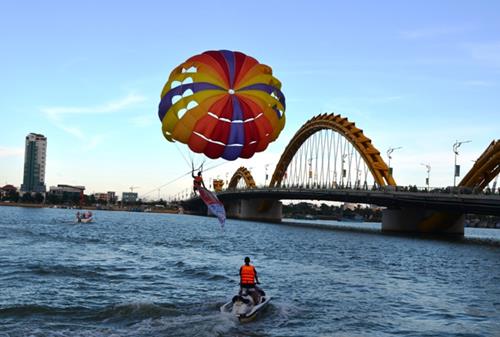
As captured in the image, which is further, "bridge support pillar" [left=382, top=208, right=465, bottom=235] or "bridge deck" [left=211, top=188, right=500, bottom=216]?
"bridge support pillar" [left=382, top=208, right=465, bottom=235]

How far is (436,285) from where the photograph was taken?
3684cm

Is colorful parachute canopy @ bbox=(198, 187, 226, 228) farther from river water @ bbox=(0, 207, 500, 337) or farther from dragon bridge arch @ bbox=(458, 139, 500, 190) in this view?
dragon bridge arch @ bbox=(458, 139, 500, 190)

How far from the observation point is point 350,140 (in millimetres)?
126000

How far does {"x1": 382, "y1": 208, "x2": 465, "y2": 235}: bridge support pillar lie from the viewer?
325ft

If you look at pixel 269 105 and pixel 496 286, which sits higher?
pixel 269 105

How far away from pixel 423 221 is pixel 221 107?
256 feet

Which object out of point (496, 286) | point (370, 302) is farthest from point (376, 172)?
point (370, 302)

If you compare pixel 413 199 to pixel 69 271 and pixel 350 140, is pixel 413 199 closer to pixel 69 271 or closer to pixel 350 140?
pixel 350 140

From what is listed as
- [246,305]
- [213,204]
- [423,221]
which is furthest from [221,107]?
[423,221]

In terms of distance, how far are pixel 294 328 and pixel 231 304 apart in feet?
9.77

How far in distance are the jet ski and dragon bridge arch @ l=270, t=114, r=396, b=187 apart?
90682 mm

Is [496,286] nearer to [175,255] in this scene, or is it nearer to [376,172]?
[175,255]

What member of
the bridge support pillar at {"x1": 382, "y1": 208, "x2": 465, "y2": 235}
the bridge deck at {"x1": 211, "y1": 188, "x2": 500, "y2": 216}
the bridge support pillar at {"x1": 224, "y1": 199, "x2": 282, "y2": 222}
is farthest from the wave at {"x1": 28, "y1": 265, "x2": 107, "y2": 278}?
the bridge support pillar at {"x1": 224, "y1": 199, "x2": 282, "y2": 222}

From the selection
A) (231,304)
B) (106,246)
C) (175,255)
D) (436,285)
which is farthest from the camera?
(106,246)
